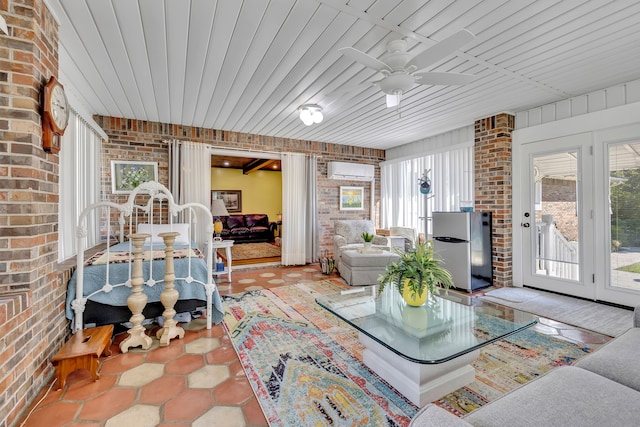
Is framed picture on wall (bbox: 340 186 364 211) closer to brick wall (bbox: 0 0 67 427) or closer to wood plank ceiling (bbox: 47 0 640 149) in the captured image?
wood plank ceiling (bbox: 47 0 640 149)

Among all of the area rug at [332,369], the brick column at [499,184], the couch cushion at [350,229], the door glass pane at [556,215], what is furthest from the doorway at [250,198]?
the door glass pane at [556,215]

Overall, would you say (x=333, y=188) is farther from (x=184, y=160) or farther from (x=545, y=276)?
(x=545, y=276)

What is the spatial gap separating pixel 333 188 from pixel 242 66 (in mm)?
3567

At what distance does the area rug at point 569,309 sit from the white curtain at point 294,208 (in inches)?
123

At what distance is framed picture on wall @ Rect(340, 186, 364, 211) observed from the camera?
6.07 m

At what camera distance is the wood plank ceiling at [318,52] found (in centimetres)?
191

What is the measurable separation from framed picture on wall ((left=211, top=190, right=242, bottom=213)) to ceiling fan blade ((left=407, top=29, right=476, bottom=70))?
26.2 ft

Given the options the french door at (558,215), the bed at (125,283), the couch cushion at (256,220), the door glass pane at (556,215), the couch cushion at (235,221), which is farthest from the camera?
the couch cushion at (256,220)

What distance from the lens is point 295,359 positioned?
216 centimetres

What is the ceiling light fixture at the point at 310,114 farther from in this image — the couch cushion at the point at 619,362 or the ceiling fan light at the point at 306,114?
the couch cushion at the point at 619,362

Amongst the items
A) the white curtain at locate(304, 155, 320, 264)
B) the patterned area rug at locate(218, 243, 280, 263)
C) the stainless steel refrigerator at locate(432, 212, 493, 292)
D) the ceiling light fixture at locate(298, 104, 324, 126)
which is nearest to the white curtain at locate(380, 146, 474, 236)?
the stainless steel refrigerator at locate(432, 212, 493, 292)

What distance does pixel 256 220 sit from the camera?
9164 millimetres

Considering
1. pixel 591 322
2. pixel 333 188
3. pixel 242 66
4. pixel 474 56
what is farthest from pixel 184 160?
pixel 591 322

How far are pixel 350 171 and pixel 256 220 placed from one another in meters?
4.31
